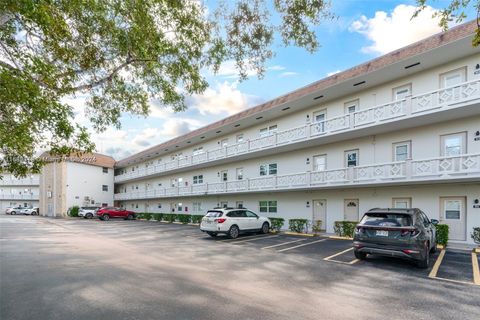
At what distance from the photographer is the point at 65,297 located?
573cm

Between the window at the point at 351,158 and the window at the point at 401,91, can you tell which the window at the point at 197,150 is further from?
the window at the point at 401,91

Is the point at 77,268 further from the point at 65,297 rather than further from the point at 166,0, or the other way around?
the point at 166,0

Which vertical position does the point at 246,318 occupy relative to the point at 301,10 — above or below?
below

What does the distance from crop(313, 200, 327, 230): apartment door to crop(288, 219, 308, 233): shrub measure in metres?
0.84

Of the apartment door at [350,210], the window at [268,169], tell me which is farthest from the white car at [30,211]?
the apartment door at [350,210]

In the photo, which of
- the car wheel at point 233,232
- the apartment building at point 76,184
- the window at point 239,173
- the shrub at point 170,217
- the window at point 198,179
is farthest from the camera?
the apartment building at point 76,184

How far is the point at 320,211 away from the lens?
18.5m

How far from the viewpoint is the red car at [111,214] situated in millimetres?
34844

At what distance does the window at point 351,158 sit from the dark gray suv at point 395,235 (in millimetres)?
8120

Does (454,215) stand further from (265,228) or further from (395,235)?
(265,228)

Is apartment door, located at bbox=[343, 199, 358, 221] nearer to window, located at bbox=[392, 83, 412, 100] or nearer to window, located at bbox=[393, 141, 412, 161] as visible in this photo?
window, located at bbox=[393, 141, 412, 161]

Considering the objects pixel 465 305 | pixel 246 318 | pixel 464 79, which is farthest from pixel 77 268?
pixel 464 79

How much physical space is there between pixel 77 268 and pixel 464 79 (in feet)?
57.2

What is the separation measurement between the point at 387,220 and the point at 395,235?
511 mm
